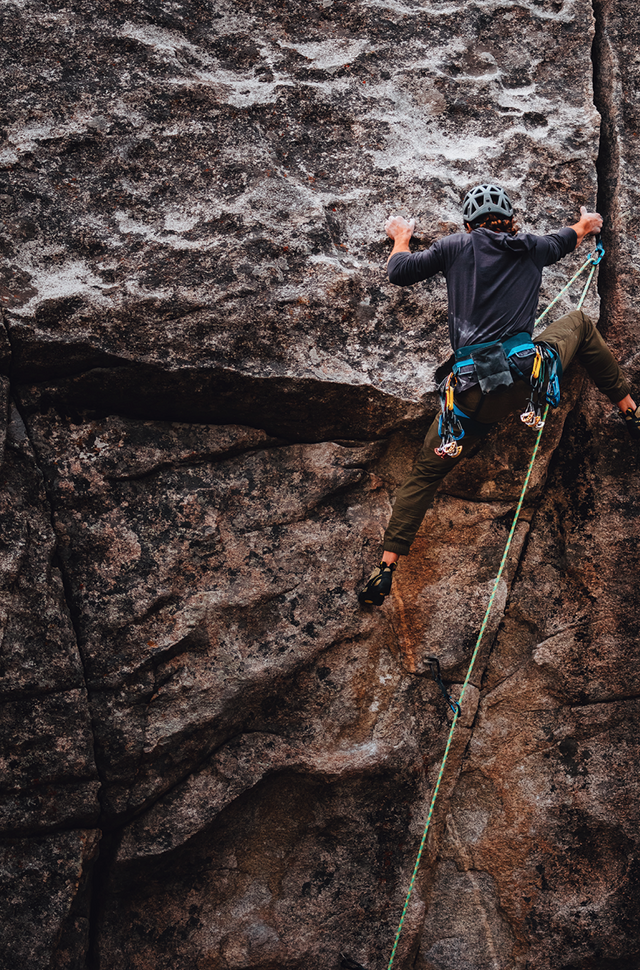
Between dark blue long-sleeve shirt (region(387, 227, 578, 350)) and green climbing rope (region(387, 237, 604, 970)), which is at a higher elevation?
dark blue long-sleeve shirt (region(387, 227, 578, 350))

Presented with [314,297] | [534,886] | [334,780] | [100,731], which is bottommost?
[534,886]

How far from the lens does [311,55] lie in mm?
5113

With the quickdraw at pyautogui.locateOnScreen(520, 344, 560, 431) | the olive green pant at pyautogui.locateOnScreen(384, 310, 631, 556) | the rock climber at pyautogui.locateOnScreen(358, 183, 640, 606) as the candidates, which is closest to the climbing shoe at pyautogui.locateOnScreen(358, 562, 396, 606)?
the olive green pant at pyautogui.locateOnScreen(384, 310, 631, 556)

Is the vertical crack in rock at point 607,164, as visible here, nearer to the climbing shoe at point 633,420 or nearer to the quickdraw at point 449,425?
the climbing shoe at point 633,420

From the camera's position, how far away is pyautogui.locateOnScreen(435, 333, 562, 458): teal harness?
4281 mm

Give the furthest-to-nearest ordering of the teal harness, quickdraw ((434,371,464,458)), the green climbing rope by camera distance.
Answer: the green climbing rope → quickdraw ((434,371,464,458)) → the teal harness

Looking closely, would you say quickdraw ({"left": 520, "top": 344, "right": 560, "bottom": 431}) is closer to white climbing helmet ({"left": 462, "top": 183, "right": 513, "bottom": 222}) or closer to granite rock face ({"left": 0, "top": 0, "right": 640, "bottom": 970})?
granite rock face ({"left": 0, "top": 0, "right": 640, "bottom": 970})

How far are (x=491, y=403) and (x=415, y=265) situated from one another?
2.94ft

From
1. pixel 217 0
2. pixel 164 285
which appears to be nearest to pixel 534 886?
pixel 164 285

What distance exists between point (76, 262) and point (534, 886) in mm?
4883

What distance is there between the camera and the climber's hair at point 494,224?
4402 millimetres

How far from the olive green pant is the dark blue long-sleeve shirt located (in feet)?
0.79

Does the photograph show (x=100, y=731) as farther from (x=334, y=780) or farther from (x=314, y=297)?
(x=314, y=297)

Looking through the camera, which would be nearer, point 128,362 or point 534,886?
point 128,362
